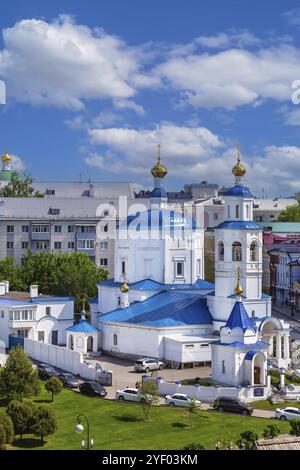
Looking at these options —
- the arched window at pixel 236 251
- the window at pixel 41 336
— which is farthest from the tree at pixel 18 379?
the window at pixel 41 336

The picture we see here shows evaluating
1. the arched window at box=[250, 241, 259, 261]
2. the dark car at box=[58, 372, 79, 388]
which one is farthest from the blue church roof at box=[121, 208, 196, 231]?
the dark car at box=[58, 372, 79, 388]

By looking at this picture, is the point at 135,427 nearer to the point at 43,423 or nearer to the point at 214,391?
the point at 43,423

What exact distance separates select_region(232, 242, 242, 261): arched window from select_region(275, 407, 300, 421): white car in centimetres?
1407

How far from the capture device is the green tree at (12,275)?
6419 centimetres

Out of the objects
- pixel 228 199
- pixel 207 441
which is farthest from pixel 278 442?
pixel 228 199

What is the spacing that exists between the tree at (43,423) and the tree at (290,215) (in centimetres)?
8327

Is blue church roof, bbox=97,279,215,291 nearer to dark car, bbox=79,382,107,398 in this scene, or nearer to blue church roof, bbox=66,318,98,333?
blue church roof, bbox=66,318,98,333

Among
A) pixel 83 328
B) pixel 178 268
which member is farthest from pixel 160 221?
pixel 83 328

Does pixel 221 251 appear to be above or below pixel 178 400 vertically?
above

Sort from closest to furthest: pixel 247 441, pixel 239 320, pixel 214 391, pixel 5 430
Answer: pixel 247 441, pixel 5 430, pixel 214 391, pixel 239 320

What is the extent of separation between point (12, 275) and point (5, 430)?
38224 mm

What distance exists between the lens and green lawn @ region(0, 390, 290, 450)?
29.2 m

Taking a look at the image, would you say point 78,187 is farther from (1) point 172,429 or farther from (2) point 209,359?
(1) point 172,429

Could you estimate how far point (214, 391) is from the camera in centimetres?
3650
